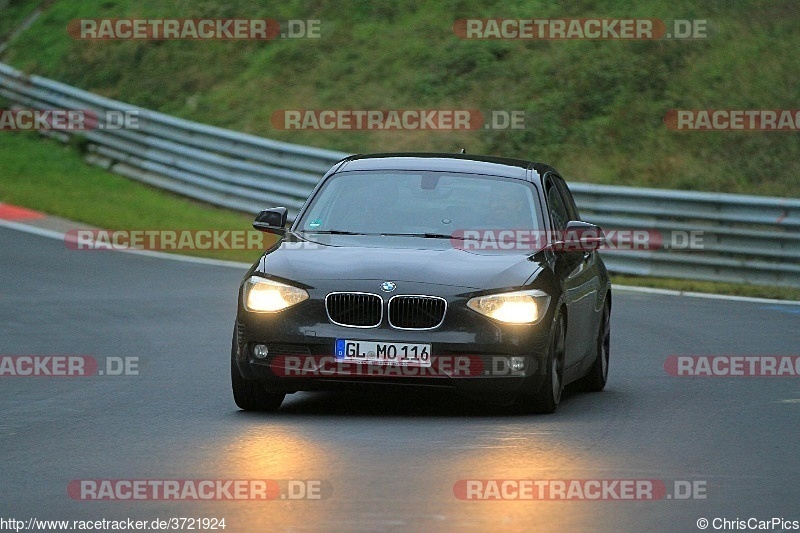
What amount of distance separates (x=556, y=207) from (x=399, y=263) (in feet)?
6.48

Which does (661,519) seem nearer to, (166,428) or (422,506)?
(422,506)

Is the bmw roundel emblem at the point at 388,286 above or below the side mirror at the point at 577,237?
below

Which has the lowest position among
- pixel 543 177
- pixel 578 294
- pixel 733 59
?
pixel 578 294

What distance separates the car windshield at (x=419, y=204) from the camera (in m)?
11.0

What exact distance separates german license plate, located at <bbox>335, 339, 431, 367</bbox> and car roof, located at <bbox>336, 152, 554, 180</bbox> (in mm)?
1891

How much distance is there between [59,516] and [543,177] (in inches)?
212

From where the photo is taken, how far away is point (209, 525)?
6895mm

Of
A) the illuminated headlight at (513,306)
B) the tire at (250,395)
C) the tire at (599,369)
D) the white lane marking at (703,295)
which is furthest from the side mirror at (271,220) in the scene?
the white lane marking at (703,295)

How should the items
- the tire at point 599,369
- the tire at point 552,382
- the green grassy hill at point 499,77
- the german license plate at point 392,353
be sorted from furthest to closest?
1. the green grassy hill at point 499,77
2. the tire at point 599,369
3. the tire at point 552,382
4. the german license plate at point 392,353

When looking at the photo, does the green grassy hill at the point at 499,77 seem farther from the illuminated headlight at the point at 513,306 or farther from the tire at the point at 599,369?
the illuminated headlight at the point at 513,306

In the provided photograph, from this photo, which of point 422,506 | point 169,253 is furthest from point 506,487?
point 169,253

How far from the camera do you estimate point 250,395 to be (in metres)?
10.3

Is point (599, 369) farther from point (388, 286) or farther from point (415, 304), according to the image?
point (388, 286)

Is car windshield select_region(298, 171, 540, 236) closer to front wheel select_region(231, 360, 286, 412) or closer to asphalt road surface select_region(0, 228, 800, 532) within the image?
asphalt road surface select_region(0, 228, 800, 532)
